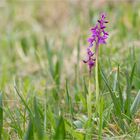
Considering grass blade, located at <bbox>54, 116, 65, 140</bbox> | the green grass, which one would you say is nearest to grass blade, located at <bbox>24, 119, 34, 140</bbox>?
the green grass

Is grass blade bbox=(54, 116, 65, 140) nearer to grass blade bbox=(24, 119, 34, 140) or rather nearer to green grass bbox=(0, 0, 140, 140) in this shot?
green grass bbox=(0, 0, 140, 140)

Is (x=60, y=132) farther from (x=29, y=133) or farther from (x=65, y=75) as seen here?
(x=65, y=75)

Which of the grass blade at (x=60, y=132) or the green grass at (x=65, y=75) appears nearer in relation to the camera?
the grass blade at (x=60, y=132)

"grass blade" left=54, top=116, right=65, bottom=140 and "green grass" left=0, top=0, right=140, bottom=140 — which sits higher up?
"green grass" left=0, top=0, right=140, bottom=140

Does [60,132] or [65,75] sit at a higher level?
[65,75]

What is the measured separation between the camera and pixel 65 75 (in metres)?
3.54

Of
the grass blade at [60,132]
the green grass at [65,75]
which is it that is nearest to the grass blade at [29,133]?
the green grass at [65,75]

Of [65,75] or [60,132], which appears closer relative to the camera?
[60,132]

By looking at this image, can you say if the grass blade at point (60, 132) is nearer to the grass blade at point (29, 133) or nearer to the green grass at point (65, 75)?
the green grass at point (65, 75)

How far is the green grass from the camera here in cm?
211

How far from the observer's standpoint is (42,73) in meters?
3.71

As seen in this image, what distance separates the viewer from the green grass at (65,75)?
2.11m

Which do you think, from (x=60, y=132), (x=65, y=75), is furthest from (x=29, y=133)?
(x=65, y=75)

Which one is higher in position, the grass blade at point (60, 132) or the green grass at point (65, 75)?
the green grass at point (65, 75)
